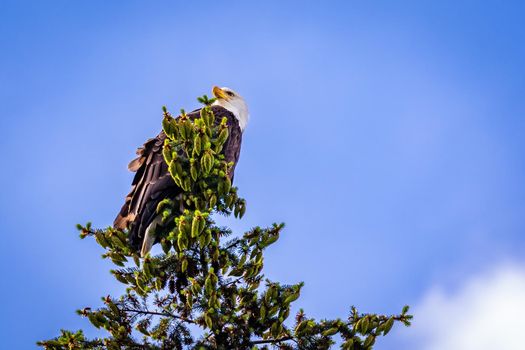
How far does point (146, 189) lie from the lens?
6.49 meters

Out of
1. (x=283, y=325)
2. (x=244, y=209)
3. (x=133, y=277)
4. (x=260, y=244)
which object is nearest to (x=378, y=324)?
(x=283, y=325)

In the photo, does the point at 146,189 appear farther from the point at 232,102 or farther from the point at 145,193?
the point at 232,102

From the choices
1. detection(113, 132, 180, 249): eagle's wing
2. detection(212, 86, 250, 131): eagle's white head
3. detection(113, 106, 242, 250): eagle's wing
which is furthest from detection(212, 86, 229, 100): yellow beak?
detection(113, 132, 180, 249): eagle's wing

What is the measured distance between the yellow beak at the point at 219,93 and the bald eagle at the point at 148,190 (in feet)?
4.64

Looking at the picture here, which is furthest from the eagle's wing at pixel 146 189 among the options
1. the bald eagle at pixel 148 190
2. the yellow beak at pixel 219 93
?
the yellow beak at pixel 219 93

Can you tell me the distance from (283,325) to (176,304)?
0.97m

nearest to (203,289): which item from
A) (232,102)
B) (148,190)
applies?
(148,190)

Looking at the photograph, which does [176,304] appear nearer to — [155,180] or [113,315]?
[113,315]

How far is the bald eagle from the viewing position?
241 inches

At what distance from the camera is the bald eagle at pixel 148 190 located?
6.11m

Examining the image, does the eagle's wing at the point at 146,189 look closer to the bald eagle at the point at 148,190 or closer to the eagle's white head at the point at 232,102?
the bald eagle at the point at 148,190

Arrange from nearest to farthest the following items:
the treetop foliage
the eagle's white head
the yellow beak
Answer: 1. the treetop foliage
2. the eagle's white head
3. the yellow beak

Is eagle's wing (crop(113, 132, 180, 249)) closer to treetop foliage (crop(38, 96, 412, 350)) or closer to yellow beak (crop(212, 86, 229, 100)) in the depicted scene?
treetop foliage (crop(38, 96, 412, 350))

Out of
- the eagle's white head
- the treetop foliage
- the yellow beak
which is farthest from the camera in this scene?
the yellow beak
